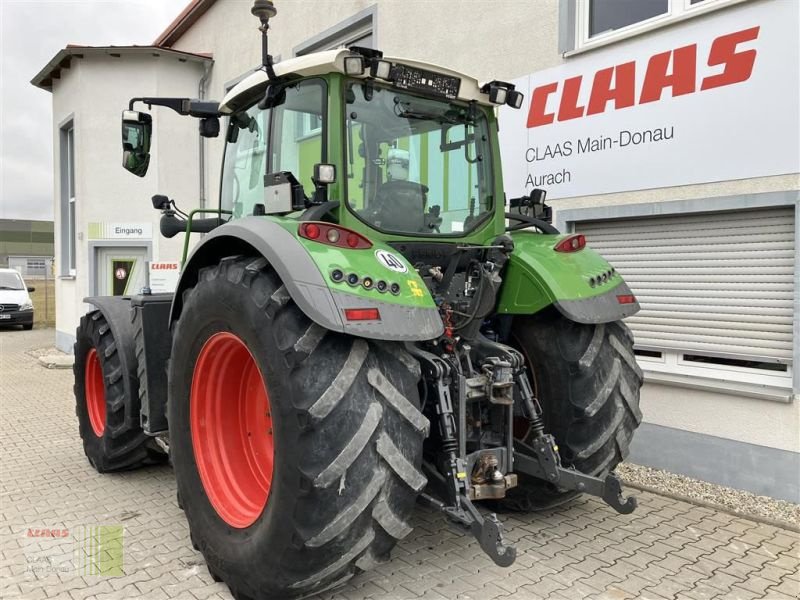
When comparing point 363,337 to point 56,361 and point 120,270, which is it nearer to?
point 56,361

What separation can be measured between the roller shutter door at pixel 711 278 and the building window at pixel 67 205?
11.1m

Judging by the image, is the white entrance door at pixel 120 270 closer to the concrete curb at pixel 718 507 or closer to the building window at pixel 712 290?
the building window at pixel 712 290

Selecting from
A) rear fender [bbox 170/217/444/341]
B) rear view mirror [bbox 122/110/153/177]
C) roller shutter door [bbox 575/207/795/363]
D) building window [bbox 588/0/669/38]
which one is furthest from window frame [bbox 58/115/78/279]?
rear fender [bbox 170/217/444/341]

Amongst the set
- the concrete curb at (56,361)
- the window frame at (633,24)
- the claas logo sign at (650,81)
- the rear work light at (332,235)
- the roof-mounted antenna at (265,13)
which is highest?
the window frame at (633,24)


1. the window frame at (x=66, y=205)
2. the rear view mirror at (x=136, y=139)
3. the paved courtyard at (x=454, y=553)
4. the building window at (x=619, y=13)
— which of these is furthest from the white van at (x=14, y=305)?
the building window at (x=619, y=13)

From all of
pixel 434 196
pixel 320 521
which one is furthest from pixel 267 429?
pixel 434 196

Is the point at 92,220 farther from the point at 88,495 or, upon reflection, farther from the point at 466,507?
the point at 466,507

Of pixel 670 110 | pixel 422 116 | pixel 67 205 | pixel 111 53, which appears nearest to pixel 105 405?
pixel 422 116

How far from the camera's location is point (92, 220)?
11.5m

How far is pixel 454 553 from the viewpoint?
337 cm

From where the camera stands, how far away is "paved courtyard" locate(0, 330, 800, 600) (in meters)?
3.01

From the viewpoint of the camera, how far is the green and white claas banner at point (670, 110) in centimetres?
420

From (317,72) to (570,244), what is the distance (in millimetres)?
1732

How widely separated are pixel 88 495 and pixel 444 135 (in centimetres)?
335
